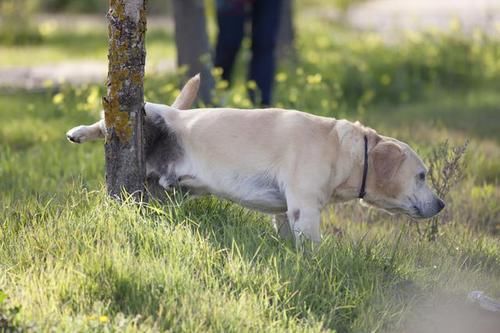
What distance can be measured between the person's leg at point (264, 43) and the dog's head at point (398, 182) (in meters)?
3.44

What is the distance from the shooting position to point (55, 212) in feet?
15.0

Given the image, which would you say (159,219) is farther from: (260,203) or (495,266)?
(495,266)

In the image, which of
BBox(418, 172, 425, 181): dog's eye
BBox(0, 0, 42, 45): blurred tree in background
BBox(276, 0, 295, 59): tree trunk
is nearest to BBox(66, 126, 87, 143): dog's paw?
BBox(418, 172, 425, 181): dog's eye

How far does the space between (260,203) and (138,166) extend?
23.4 inches

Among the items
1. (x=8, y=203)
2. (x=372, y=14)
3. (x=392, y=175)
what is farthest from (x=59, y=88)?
(x=372, y=14)

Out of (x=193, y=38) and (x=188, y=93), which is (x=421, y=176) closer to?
(x=188, y=93)

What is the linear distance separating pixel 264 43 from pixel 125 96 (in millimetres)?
3697

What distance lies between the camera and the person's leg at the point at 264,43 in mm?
8008

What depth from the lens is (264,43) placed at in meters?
8.12

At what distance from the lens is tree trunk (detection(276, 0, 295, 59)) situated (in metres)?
11.4

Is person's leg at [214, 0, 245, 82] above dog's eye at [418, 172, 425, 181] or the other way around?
above

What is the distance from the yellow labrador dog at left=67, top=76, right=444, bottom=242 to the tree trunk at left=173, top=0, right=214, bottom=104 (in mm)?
3347

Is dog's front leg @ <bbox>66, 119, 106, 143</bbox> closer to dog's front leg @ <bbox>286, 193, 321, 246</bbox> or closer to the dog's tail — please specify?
the dog's tail

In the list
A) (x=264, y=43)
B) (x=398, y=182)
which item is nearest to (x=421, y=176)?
(x=398, y=182)
